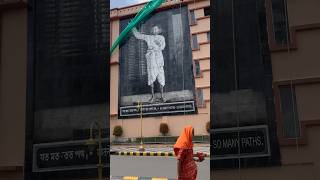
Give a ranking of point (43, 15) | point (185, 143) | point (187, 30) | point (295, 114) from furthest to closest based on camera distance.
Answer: point (187, 30)
point (43, 15)
point (185, 143)
point (295, 114)

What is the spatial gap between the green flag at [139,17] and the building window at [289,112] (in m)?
10.8

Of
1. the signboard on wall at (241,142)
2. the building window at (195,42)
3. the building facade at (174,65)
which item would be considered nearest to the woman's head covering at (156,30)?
the building facade at (174,65)

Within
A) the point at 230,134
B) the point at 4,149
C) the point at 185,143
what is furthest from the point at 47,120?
the point at 230,134

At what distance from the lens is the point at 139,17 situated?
49.0ft

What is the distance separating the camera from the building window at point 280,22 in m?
3.73

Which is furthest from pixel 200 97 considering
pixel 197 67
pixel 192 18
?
pixel 192 18

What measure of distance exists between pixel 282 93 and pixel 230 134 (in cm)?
59

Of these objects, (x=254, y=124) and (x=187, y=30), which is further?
(x=187, y=30)

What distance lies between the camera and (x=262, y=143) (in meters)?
3.66

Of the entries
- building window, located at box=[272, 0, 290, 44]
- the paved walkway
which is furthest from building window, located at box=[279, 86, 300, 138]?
the paved walkway

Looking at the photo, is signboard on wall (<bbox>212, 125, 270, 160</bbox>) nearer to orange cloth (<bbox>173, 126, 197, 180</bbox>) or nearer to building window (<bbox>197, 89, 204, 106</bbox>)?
orange cloth (<bbox>173, 126, 197, 180</bbox>)

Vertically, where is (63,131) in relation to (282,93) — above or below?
below

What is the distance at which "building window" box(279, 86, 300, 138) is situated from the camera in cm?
362

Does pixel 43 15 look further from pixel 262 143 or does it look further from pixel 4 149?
pixel 262 143
